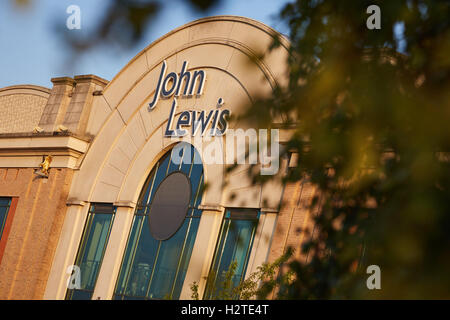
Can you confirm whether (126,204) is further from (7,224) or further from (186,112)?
(7,224)

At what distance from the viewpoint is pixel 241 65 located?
336cm

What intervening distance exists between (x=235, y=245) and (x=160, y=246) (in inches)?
127

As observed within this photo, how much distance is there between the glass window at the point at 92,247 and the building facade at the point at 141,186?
0.05m

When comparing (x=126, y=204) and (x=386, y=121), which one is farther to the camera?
(x=126, y=204)

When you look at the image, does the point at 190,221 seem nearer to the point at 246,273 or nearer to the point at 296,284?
the point at 246,273

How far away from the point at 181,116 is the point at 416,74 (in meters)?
18.6

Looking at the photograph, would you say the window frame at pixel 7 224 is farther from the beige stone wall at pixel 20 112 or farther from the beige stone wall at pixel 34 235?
the beige stone wall at pixel 20 112

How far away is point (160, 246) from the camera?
22156 mm

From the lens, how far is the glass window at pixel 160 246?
70.2ft

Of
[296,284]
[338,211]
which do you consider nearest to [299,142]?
[338,211]

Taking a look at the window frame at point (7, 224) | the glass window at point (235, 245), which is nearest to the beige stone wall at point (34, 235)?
the window frame at point (7, 224)

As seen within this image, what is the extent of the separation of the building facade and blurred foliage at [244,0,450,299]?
45.8 ft

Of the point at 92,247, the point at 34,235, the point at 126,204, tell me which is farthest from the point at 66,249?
the point at 126,204

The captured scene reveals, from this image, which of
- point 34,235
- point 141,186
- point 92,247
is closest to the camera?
point 141,186
